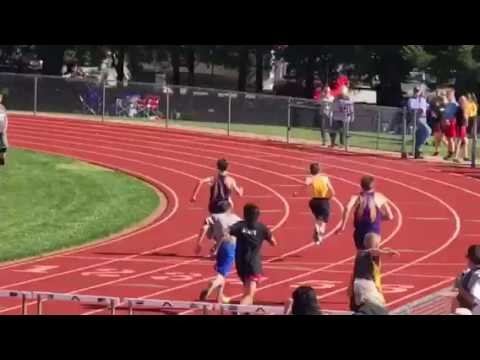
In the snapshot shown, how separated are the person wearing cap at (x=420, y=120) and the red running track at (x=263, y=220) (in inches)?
36.4

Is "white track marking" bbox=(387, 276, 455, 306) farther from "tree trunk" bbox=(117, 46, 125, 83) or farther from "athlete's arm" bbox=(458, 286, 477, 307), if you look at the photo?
"tree trunk" bbox=(117, 46, 125, 83)

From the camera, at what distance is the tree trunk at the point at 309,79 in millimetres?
55531

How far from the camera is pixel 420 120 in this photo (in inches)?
1222

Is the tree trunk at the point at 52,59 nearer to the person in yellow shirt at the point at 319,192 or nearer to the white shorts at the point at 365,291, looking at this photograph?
the person in yellow shirt at the point at 319,192

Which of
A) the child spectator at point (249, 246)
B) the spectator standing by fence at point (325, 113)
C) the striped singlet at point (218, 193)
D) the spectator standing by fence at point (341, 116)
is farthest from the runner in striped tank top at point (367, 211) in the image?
the spectator standing by fence at point (325, 113)

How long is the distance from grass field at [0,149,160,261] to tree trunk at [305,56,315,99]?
24.9 m

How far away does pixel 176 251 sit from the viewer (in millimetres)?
19797

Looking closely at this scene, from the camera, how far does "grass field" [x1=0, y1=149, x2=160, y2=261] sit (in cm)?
2091

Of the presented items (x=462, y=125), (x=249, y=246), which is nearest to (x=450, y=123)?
(x=462, y=125)

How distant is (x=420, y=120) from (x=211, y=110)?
9.76 metres

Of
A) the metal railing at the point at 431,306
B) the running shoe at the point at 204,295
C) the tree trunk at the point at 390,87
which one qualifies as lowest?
the running shoe at the point at 204,295

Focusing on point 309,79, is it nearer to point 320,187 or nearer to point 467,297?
point 320,187
